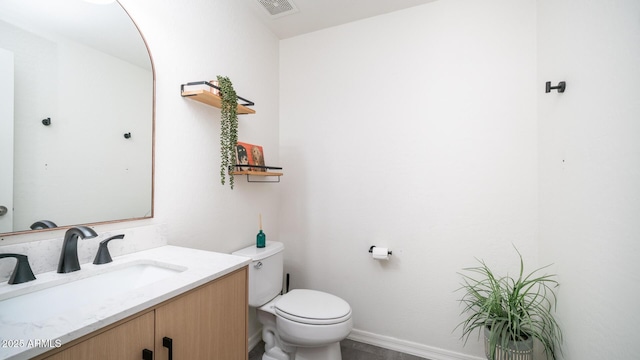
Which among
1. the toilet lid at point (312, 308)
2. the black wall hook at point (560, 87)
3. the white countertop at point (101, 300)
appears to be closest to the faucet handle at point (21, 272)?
the white countertop at point (101, 300)

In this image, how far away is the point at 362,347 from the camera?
76.7 inches

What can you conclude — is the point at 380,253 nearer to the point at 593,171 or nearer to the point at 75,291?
the point at 593,171

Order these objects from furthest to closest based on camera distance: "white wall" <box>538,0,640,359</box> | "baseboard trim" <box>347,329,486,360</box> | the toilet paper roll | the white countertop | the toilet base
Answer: the toilet paper roll → "baseboard trim" <box>347,329,486,360</box> → the toilet base → "white wall" <box>538,0,640,359</box> → the white countertop

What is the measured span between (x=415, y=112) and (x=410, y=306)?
4.53 ft

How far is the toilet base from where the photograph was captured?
1576 millimetres

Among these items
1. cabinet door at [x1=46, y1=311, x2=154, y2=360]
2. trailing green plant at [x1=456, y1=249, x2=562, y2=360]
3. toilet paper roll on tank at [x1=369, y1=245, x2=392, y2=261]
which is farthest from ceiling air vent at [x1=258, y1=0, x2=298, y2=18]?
trailing green plant at [x1=456, y1=249, x2=562, y2=360]

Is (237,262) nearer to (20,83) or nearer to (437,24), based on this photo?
(20,83)

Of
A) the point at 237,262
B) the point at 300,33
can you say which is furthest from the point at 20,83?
the point at 300,33

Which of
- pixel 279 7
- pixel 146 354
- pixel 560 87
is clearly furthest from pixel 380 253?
pixel 279 7

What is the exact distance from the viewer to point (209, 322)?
0.93 meters

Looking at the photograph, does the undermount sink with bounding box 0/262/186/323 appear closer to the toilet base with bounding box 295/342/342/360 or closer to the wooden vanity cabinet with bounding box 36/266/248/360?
the wooden vanity cabinet with bounding box 36/266/248/360

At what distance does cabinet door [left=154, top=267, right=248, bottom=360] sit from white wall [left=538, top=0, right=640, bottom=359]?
1.33 metres

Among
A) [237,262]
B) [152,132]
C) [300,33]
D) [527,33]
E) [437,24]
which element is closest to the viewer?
[237,262]

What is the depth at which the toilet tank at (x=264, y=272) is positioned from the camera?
163 centimetres
